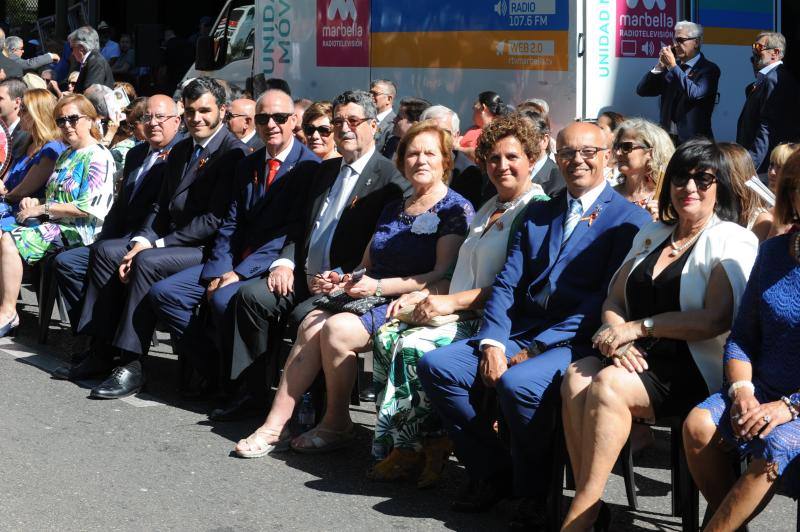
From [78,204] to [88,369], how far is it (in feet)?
4.66

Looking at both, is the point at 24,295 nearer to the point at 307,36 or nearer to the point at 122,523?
the point at 307,36

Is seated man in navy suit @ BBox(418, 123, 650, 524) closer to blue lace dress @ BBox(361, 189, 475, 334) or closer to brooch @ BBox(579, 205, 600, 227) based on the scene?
brooch @ BBox(579, 205, 600, 227)

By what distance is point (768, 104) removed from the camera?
8703 mm

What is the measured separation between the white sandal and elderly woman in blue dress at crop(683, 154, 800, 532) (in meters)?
2.23

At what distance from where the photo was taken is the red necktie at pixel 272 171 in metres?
6.68

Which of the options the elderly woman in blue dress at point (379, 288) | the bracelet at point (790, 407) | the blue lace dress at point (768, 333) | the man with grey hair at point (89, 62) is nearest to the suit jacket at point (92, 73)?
the man with grey hair at point (89, 62)

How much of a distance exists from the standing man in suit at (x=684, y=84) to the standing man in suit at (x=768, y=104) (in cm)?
31

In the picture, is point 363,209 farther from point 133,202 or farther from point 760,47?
point 760,47

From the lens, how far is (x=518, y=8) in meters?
8.75

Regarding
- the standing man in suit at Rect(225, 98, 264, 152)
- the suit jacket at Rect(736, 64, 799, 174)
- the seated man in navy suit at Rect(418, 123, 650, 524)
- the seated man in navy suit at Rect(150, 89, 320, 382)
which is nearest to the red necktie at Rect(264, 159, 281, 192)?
the seated man in navy suit at Rect(150, 89, 320, 382)

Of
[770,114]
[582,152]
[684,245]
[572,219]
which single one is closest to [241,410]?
[572,219]

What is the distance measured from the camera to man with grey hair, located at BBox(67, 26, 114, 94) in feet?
47.5

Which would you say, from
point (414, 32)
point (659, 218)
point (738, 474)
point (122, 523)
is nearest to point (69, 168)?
point (414, 32)

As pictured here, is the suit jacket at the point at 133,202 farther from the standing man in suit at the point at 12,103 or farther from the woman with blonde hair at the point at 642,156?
the woman with blonde hair at the point at 642,156
